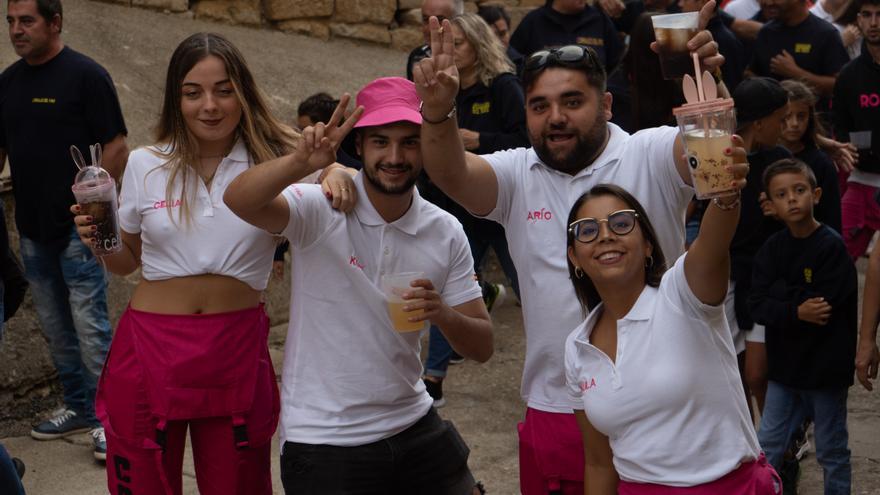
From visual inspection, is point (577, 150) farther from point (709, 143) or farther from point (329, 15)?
point (329, 15)

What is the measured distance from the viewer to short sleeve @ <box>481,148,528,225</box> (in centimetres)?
364

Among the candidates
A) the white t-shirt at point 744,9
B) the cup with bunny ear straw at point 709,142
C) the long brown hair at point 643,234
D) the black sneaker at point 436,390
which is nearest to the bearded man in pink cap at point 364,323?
the long brown hair at point 643,234

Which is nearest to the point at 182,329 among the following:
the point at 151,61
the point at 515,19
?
the point at 151,61

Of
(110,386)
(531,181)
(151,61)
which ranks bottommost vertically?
(110,386)

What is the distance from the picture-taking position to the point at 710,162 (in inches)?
110

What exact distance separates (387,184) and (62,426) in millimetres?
3035

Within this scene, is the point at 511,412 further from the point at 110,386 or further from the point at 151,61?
the point at 151,61

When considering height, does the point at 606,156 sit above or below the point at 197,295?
above

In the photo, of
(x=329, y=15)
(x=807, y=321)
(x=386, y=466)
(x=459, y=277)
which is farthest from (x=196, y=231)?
(x=329, y=15)

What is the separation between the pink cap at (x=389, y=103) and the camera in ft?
11.9

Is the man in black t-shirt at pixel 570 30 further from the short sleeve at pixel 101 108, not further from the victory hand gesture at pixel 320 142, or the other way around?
the victory hand gesture at pixel 320 142

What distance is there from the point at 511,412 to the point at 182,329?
113 inches

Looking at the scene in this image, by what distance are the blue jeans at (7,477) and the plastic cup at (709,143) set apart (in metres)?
2.45

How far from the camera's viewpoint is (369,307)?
3.67 metres
